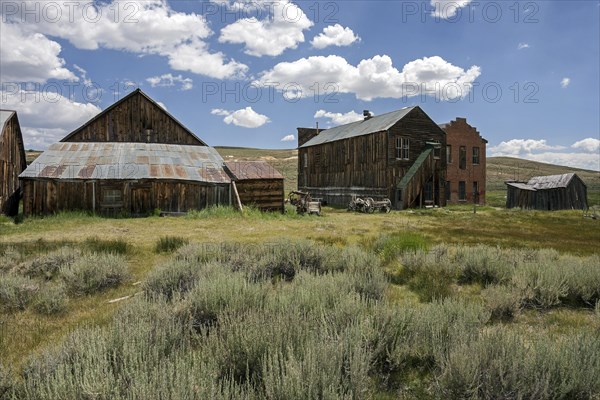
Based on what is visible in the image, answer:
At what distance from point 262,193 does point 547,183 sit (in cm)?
2755

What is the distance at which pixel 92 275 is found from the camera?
280 inches

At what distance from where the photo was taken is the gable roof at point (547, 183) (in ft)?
104

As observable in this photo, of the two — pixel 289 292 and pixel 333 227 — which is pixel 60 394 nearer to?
pixel 289 292

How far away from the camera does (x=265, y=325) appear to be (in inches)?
142

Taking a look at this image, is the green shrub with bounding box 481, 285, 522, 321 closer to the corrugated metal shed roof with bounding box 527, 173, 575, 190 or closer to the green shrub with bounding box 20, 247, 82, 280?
the green shrub with bounding box 20, 247, 82, 280

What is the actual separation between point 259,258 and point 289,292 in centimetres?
332

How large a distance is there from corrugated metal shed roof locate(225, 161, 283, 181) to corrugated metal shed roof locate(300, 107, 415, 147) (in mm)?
10982

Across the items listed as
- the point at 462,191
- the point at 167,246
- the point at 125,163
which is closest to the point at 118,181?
the point at 125,163

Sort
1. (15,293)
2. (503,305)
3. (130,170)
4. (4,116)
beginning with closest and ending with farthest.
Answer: (503,305), (15,293), (130,170), (4,116)

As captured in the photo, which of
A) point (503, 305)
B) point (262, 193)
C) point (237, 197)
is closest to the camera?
point (503, 305)

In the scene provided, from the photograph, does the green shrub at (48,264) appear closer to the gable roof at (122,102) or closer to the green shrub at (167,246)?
the green shrub at (167,246)

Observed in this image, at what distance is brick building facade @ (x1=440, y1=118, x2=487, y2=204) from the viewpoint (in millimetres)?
35969

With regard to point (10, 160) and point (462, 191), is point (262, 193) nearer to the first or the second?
point (10, 160)

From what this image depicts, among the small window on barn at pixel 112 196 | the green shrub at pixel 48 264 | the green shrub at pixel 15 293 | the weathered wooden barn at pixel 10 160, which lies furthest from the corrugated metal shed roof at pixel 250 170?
the green shrub at pixel 15 293
